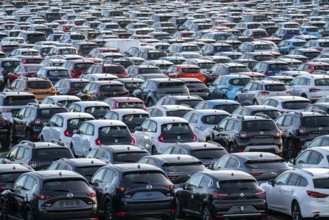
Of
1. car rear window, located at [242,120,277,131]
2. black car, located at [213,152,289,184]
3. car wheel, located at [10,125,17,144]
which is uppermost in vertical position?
black car, located at [213,152,289,184]

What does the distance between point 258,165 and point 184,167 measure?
67.5 inches

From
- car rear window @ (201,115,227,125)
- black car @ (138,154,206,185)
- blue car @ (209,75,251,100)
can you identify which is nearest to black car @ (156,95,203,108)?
car rear window @ (201,115,227,125)

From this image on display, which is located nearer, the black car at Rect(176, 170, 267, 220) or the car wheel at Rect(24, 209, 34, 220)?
the car wheel at Rect(24, 209, 34, 220)

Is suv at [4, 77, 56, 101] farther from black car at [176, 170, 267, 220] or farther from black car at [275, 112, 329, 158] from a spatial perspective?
black car at [176, 170, 267, 220]

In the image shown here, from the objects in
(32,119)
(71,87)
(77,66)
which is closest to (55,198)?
(32,119)

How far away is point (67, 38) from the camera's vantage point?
72.9 m

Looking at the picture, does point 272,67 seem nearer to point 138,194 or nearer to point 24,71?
point 24,71

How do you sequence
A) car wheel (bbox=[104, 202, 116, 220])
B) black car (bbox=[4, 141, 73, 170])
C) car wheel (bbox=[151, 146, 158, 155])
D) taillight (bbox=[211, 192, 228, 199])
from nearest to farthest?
taillight (bbox=[211, 192, 228, 199]) → car wheel (bbox=[104, 202, 116, 220]) → black car (bbox=[4, 141, 73, 170]) → car wheel (bbox=[151, 146, 158, 155])

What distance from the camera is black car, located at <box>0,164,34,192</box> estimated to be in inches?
1049

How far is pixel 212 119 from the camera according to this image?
37.1m

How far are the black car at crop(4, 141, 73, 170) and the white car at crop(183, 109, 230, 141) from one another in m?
6.68

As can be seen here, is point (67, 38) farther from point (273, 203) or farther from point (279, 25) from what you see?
point (273, 203)

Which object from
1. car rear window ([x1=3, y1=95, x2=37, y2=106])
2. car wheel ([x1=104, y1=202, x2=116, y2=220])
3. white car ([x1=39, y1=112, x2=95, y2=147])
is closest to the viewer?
car wheel ([x1=104, y1=202, x2=116, y2=220])

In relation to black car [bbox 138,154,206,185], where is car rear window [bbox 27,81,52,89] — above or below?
below
